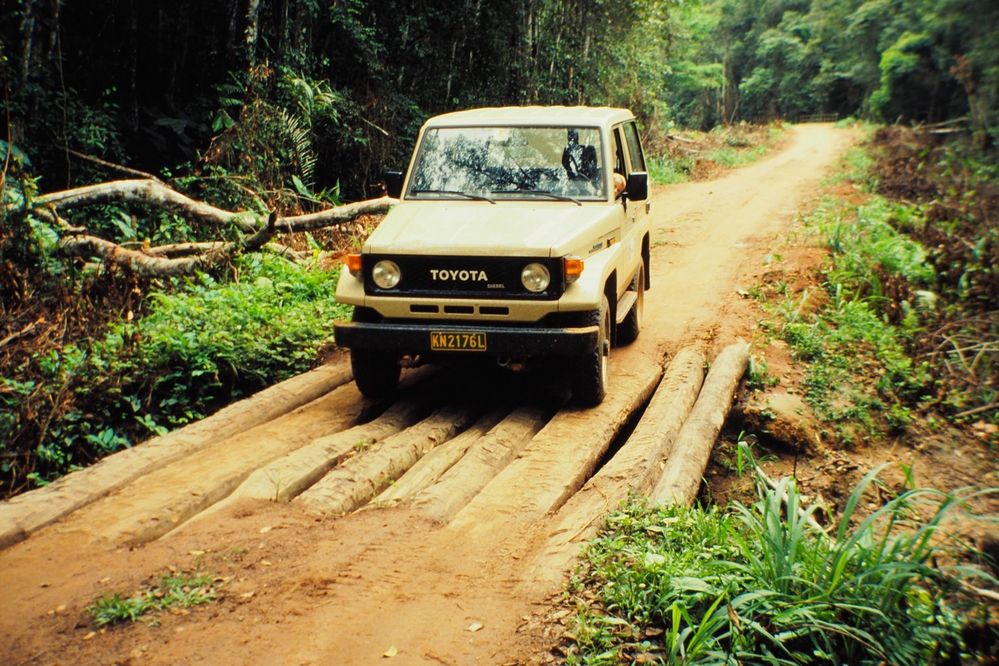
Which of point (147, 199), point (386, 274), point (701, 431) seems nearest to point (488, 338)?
point (386, 274)

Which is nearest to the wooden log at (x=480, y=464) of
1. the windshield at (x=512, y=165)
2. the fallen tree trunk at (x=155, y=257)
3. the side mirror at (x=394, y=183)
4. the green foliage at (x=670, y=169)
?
the windshield at (x=512, y=165)

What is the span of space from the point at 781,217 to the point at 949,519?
387 inches

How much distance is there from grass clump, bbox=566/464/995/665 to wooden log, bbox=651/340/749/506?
2.58 ft

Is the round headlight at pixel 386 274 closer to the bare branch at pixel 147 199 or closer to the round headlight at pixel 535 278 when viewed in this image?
the round headlight at pixel 535 278

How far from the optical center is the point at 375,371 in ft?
19.4

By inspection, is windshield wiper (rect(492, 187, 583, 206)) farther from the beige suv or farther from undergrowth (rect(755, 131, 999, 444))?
undergrowth (rect(755, 131, 999, 444))

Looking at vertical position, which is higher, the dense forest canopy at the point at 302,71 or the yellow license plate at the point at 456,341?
the dense forest canopy at the point at 302,71

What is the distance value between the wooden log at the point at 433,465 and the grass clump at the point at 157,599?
1.11 meters

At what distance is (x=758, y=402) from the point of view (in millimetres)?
6484

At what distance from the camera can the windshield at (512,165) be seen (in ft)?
20.5

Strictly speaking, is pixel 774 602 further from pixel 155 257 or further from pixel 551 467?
pixel 155 257

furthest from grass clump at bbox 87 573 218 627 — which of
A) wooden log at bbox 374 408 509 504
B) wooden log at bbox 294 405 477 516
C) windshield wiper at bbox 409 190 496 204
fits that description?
windshield wiper at bbox 409 190 496 204

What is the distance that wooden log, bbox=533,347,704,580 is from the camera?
391 centimetres

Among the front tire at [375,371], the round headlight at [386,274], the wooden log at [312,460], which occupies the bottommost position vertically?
the wooden log at [312,460]
